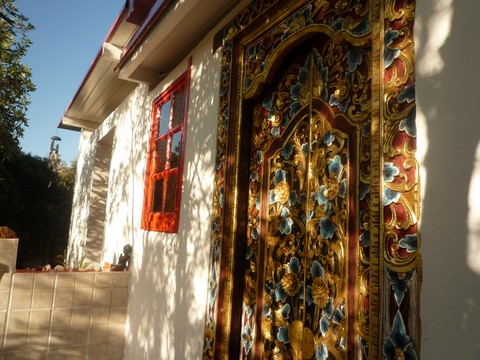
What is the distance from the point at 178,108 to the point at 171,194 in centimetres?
90

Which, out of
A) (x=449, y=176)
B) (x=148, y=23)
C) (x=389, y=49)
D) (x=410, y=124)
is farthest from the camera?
(x=148, y=23)

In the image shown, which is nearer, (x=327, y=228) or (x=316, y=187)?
(x=327, y=228)

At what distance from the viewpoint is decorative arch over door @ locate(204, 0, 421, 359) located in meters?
1.26

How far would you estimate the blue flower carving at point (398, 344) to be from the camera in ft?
3.76

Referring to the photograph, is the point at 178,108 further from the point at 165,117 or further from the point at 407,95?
the point at 407,95

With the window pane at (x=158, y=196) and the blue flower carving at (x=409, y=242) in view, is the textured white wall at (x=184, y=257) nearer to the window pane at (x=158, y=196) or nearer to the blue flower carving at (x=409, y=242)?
the window pane at (x=158, y=196)

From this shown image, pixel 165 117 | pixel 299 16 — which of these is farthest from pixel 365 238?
pixel 165 117

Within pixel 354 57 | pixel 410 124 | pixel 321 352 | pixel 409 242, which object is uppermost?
pixel 354 57

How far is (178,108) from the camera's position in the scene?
3533 millimetres

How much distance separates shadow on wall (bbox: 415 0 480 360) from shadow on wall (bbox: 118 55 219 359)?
1.69m

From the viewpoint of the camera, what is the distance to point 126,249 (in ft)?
13.7

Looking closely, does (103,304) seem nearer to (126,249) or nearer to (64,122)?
(126,249)

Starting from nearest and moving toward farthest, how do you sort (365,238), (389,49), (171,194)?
(389,49) < (365,238) < (171,194)

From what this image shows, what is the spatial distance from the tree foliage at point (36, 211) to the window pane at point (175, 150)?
32.6 ft
